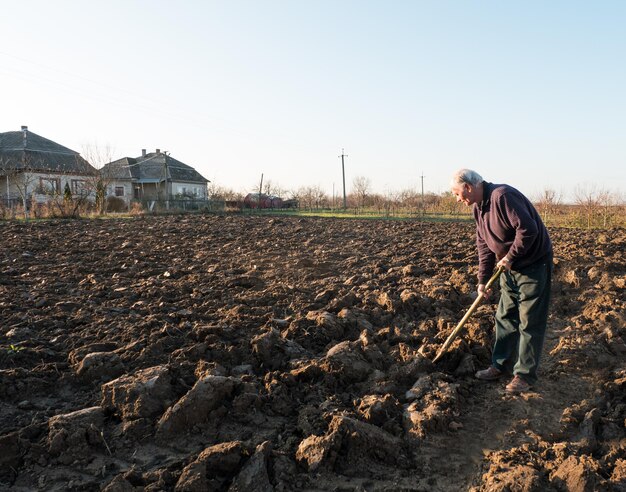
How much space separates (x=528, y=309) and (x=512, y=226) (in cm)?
67

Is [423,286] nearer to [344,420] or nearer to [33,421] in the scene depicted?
[344,420]

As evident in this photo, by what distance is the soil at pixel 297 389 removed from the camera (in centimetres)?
311

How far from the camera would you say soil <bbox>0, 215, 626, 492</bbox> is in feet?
10.2

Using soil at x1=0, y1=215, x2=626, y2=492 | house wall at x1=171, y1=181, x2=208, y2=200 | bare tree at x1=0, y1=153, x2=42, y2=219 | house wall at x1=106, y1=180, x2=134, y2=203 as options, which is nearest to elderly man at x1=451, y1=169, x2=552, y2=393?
soil at x1=0, y1=215, x2=626, y2=492

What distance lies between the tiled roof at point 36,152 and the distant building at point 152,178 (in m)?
3.94

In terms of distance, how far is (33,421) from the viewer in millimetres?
3604

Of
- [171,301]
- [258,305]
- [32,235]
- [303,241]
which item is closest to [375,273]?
[258,305]

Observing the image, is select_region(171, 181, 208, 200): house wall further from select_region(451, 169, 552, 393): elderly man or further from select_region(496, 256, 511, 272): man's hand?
select_region(496, 256, 511, 272): man's hand

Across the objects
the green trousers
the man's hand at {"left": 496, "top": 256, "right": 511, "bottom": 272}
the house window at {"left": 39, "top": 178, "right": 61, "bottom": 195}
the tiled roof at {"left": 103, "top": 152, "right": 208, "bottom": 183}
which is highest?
the tiled roof at {"left": 103, "top": 152, "right": 208, "bottom": 183}

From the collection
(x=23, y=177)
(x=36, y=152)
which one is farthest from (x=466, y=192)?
(x=36, y=152)

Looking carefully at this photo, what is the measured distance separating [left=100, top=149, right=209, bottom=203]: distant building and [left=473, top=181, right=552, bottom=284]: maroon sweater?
39836 millimetres

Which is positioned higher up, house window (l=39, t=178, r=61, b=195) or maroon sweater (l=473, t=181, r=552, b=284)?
house window (l=39, t=178, r=61, b=195)

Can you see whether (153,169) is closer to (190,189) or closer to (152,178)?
(152,178)

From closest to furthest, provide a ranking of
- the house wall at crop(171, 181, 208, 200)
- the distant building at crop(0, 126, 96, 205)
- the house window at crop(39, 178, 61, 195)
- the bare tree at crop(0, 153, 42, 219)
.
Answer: the bare tree at crop(0, 153, 42, 219) < the house window at crop(39, 178, 61, 195) < the distant building at crop(0, 126, 96, 205) < the house wall at crop(171, 181, 208, 200)
